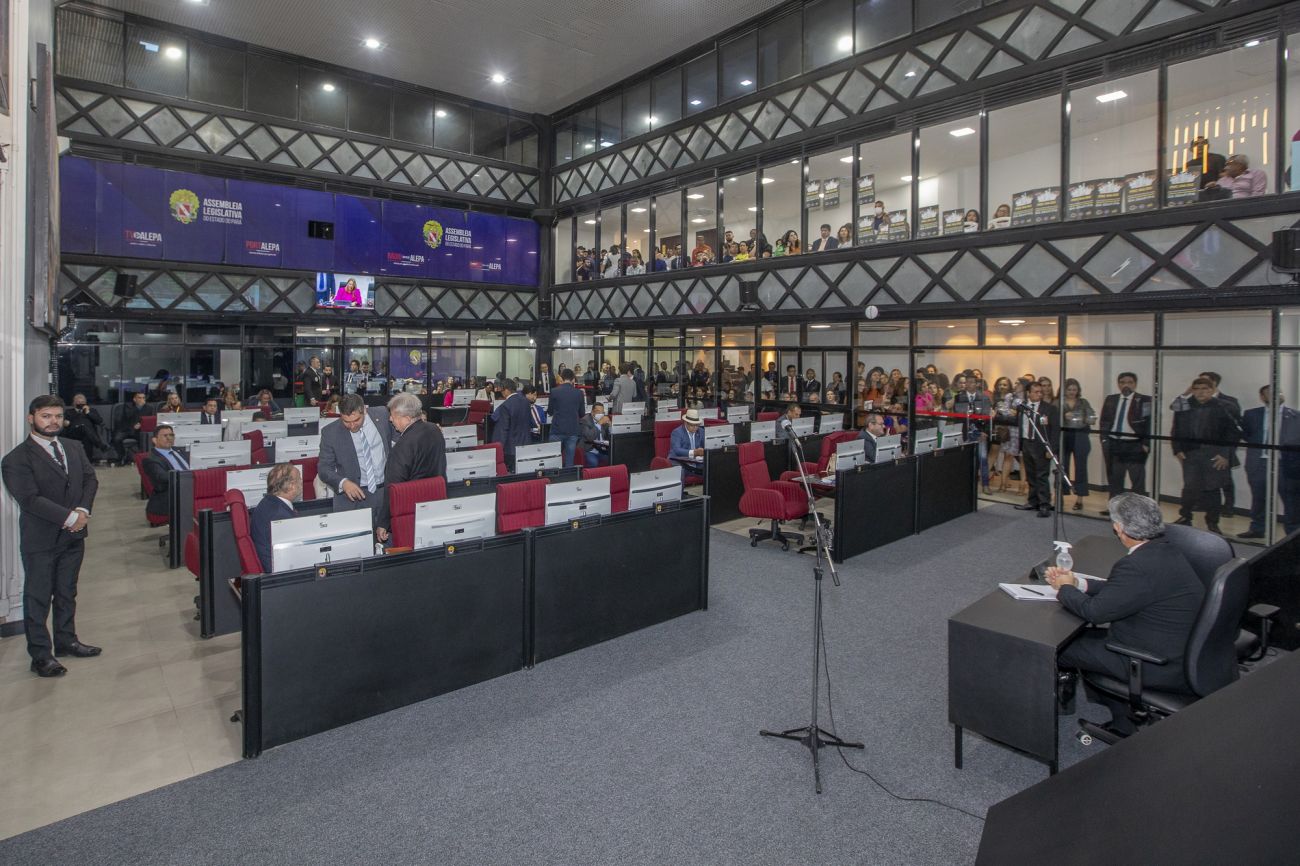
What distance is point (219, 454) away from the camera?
26.9 feet

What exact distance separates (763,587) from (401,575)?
148 inches

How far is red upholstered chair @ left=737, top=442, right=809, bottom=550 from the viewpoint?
8352 mm

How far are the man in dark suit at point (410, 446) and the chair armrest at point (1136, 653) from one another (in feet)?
16.9

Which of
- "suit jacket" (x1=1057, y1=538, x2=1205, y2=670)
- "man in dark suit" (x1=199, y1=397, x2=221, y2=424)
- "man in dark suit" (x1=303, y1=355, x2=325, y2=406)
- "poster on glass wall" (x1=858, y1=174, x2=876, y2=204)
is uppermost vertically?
"poster on glass wall" (x1=858, y1=174, x2=876, y2=204)

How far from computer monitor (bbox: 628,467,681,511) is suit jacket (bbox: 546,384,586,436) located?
4781 mm

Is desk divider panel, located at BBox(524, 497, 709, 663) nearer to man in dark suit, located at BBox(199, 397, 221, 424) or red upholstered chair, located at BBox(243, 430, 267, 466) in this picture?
red upholstered chair, located at BBox(243, 430, 267, 466)

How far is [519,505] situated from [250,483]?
8.48ft

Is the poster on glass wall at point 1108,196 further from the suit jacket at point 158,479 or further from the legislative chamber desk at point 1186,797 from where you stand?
the suit jacket at point 158,479

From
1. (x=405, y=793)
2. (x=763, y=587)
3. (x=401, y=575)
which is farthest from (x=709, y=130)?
(x=405, y=793)

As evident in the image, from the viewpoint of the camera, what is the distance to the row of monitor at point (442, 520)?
14.0 ft

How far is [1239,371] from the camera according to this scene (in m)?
8.95

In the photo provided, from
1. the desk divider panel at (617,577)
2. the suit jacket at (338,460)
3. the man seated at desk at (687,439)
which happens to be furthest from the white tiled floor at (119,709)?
the man seated at desk at (687,439)

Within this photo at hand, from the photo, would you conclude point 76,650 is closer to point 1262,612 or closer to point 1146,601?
point 1146,601

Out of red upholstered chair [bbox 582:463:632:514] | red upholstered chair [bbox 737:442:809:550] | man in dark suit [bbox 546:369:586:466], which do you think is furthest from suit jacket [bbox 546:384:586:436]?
red upholstered chair [bbox 582:463:632:514]
